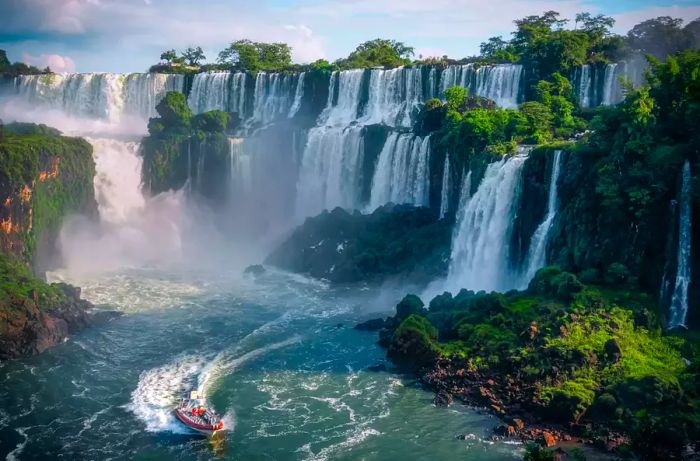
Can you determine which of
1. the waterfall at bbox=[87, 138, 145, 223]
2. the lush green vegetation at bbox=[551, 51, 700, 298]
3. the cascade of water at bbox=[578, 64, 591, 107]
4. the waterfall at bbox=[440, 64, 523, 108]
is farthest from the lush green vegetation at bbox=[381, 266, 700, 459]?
the waterfall at bbox=[87, 138, 145, 223]

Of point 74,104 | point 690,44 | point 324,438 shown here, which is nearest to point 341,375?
point 324,438

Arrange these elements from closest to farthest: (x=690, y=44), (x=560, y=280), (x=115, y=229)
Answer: (x=560, y=280)
(x=690, y=44)
(x=115, y=229)

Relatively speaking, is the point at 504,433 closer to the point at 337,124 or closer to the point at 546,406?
the point at 546,406

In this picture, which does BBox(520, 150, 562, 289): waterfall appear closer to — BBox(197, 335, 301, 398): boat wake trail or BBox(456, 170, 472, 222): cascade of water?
BBox(456, 170, 472, 222): cascade of water

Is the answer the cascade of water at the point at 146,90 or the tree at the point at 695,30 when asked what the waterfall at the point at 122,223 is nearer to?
the cascade of water at the point at 146,90

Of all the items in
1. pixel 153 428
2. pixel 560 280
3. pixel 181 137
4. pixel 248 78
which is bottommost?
pixel 153 428

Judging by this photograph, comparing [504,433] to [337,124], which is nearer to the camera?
[504,433]
